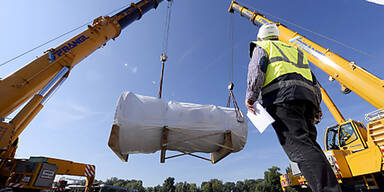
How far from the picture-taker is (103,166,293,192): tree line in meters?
50.9

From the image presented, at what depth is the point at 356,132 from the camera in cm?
610

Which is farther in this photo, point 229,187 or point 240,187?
point 229,187

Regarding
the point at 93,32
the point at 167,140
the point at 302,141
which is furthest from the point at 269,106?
the point at 93,32

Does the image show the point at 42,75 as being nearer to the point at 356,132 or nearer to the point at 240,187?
the point at 356,132

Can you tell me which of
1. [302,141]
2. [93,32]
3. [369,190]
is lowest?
[369,190]

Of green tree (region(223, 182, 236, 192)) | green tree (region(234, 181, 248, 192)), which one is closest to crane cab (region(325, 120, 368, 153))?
green tree (region(234, 181, 248, 192))

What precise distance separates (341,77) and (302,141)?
578 cm

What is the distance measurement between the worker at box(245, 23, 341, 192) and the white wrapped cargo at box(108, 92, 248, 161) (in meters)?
2.09

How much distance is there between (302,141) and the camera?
1395mm

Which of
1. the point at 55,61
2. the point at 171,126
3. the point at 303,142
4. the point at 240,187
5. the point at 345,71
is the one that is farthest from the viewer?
the point at 240,187

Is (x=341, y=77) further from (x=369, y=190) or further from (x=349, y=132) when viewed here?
(x=369, y=190)

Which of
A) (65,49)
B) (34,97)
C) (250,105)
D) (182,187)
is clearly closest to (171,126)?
(250,105)

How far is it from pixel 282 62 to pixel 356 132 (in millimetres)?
6809

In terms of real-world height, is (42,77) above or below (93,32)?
below
